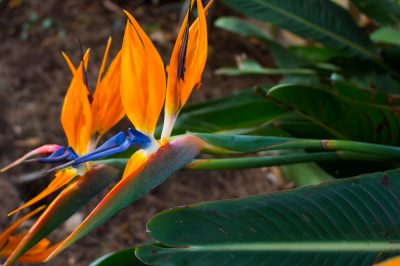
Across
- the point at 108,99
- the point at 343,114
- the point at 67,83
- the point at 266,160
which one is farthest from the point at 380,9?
the point at 67,83

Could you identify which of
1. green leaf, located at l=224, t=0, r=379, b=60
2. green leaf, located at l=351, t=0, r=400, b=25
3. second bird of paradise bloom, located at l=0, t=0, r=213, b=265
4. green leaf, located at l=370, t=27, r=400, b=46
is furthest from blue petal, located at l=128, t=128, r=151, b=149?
green leaf, located at l=370, t=27, r=400, b=46

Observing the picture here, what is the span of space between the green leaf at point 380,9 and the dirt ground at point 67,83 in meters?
0.68

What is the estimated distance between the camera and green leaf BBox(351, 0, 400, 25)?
51.8 inches

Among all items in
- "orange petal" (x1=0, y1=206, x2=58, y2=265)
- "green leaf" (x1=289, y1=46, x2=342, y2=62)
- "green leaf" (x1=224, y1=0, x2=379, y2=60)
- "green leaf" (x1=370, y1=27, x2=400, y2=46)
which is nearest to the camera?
"orange petal" (x1=0, y1=206, x2=58, y2=265)

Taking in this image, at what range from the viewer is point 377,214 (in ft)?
2.20

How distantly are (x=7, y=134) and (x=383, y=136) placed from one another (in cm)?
140

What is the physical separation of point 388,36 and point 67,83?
1197 millimetres

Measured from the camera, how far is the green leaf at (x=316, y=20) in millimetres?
1285

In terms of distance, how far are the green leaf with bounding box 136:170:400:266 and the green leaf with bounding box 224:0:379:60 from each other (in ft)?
2.24

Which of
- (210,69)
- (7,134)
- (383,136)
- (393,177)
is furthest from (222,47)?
(393,177)

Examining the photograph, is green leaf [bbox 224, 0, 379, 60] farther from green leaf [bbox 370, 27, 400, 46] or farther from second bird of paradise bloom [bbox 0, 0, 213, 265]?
second bird of paradise bloom [bbox 0, 0, 213, 265]

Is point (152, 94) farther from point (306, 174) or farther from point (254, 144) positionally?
point (306, 174)

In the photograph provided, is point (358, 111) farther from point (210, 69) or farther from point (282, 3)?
point (210, 69)

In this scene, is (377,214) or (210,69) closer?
(377,214)
